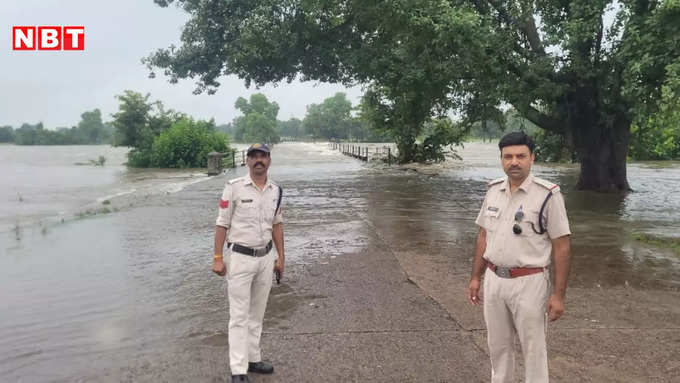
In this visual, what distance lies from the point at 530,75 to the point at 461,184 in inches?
260

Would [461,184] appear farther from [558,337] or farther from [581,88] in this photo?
[558,337]

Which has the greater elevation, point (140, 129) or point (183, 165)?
point (140, 129)

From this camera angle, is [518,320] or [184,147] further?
[184,147]

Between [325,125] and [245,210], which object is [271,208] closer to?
[245,210]

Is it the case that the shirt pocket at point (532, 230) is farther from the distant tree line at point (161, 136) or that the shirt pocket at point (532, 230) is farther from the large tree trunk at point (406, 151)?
the distant tree line at point (161, 136)

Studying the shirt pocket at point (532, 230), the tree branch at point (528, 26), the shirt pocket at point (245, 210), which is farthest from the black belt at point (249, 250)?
the tree branch at point (528, 26)

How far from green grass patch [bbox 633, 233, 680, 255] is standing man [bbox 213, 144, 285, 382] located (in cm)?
702

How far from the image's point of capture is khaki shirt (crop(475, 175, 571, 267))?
121 inches

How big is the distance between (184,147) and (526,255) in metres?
38.1

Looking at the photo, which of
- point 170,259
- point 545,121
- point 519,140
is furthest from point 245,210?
point 545,121

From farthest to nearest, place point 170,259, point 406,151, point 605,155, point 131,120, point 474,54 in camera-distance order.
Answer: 1. point 131,120
2. point 406,151
3. point 605,155
4. point 474,54
5. point 170,259

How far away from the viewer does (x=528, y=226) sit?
311 centimetres

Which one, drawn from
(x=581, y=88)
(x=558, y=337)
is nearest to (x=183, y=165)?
(x=581, y=88)

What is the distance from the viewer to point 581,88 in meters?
15.8
